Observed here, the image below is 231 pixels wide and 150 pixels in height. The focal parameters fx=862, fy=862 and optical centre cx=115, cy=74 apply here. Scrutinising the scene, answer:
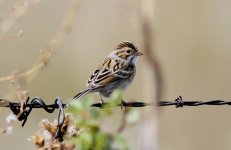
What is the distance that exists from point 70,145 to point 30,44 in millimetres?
9516

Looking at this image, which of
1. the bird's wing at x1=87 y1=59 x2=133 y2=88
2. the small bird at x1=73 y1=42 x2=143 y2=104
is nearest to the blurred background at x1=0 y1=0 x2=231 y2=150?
the small bird at x1=73 y1=42 x2=143 y2=104

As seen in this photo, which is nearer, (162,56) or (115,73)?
(115,73)

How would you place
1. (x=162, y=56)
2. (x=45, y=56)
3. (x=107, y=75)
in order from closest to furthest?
(x=45, y=56), (x=107, y=75), (x=162, y=56)

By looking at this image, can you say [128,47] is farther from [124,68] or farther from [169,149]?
[169,149]

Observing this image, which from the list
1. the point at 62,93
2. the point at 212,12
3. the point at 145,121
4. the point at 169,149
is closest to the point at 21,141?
the point at 62,93

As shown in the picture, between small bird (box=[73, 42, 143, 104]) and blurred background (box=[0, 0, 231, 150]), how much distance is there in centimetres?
296

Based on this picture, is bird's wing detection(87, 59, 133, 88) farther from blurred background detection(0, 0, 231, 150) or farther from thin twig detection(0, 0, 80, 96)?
blurred background detection(0, 0, 231, 150)

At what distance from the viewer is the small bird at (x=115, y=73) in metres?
6.99

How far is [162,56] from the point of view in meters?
12.1

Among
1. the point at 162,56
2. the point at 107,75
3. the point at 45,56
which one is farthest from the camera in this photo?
the point at 162,56

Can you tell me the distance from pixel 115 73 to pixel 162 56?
4.82 meters

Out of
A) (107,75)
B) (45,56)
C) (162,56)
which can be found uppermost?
(162,56)

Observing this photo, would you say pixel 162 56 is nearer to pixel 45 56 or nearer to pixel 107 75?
pixel 107 75

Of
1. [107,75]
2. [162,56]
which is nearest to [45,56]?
[107,75]
